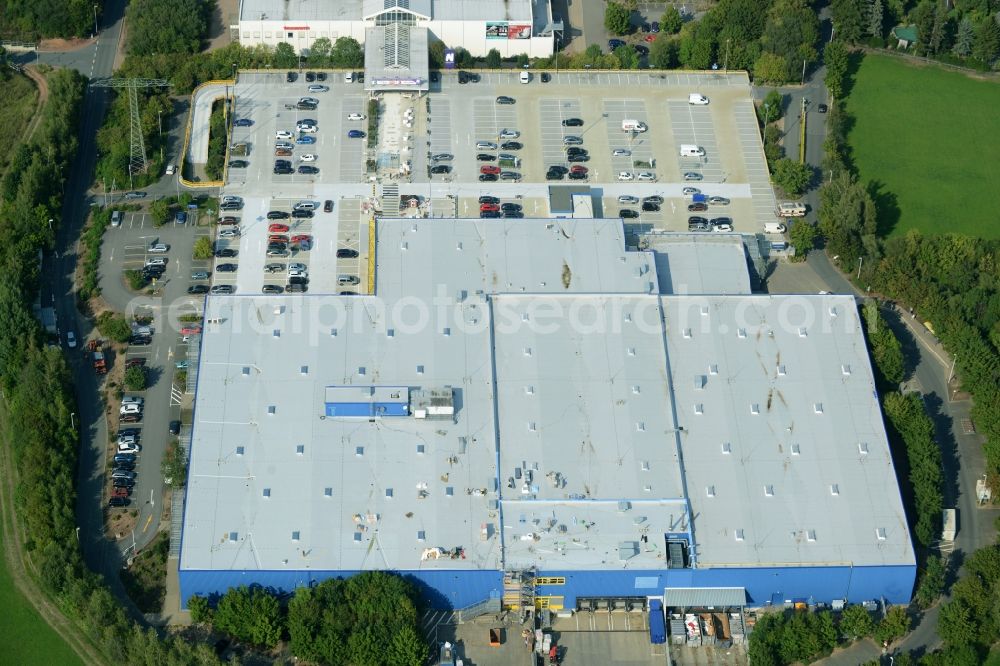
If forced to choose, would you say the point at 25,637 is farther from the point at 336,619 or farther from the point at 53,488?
the point at 336,619

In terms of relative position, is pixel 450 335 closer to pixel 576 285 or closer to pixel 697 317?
pixel 576 285

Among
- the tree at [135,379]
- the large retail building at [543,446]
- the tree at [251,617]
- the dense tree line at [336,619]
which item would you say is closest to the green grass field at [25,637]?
the large retail building at [543,446]

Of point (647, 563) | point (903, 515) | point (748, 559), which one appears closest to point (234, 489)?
point (647, 563)

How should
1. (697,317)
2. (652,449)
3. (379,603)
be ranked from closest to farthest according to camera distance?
(379,603), (652,449), (697,317)

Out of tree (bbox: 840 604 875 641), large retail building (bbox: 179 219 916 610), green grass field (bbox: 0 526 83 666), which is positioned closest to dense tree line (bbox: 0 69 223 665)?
green grass field (bbox: 0 526 83 666)

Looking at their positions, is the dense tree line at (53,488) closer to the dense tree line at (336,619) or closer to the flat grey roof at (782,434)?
the dense tree line at (336,619)

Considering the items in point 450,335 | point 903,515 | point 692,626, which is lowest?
point 692,626
